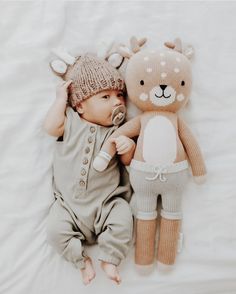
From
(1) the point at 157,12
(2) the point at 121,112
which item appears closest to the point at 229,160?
(2) the point at 121,112

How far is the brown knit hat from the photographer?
1.01 metres

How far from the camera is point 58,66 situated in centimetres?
105

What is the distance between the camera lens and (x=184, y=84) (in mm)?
991

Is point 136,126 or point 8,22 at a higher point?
point 8,22

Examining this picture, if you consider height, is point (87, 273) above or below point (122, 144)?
below

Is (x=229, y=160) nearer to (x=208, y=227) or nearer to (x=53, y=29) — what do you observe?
(x=208, y=227)

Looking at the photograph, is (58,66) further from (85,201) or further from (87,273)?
(87,273)

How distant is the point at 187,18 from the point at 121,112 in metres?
0.30

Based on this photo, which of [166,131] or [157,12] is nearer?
[166,131]

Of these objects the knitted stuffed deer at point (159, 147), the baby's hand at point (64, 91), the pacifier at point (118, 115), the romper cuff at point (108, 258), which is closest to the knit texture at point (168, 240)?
the knitted stuffed deer at point (159, 147)

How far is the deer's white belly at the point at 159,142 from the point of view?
0.98m

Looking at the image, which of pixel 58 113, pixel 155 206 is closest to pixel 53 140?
pixel 58 113

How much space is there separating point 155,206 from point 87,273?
0.70 ft

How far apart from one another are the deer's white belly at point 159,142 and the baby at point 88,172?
43 mm
